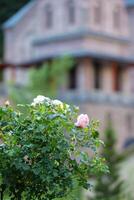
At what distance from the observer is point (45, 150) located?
5.68 m

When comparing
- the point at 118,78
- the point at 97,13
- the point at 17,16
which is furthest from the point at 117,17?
the point at 17,16

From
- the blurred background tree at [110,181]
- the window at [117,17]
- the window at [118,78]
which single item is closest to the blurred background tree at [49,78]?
the window at [118,78]

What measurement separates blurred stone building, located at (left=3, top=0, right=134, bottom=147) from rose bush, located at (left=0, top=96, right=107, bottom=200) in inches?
1600

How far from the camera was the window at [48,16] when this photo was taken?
178ft

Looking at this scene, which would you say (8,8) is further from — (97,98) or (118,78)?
(118,78)

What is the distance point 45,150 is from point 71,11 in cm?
4878

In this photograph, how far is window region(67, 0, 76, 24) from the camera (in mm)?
53000

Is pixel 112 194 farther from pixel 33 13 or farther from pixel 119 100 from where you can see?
pixel 33 13

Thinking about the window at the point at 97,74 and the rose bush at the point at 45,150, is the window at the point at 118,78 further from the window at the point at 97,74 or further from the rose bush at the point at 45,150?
Answer: the rose bush at the point at 45,150

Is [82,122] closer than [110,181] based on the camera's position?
Yes

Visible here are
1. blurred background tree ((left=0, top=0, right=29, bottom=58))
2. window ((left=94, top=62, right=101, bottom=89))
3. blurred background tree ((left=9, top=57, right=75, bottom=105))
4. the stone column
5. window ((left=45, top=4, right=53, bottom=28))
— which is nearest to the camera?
blurred background tree ((left=9, top=57, right=75, bottom=105))

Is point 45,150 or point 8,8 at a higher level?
point 8,8

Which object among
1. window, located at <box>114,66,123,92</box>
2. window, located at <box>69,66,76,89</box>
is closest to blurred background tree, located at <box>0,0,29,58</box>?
window, located at <box>69,66,76,89</box>

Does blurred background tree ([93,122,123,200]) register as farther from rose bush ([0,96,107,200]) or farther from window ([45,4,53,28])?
window ([45,4,53,28])
